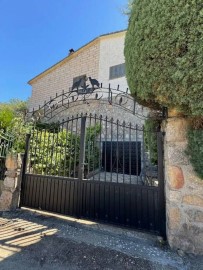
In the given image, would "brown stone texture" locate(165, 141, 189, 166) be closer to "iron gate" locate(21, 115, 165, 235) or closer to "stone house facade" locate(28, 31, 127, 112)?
"iron gate" locate(21, 115, 165, 235)

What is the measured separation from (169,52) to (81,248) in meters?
2.83

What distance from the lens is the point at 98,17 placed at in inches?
347

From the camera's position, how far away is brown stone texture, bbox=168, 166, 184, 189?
2.67m

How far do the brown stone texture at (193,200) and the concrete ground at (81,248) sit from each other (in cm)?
66

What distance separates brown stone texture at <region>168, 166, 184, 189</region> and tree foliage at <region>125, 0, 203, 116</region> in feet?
2.83

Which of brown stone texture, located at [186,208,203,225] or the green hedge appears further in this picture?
brown stone texture, located at [186,208,203,225]

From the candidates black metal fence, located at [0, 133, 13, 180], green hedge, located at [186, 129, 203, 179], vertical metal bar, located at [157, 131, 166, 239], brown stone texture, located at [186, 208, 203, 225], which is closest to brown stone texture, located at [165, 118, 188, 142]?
green hedge, located at [186, 129, 203, 179]

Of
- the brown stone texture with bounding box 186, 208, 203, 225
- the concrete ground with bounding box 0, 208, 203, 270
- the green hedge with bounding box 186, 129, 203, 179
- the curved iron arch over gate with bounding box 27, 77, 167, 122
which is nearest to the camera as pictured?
A: the concrete ground with bounding box 0, 208, 203, 270

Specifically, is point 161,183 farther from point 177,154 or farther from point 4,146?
point 4,146

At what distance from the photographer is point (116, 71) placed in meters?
9.84

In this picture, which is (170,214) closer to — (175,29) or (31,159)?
(175,29)

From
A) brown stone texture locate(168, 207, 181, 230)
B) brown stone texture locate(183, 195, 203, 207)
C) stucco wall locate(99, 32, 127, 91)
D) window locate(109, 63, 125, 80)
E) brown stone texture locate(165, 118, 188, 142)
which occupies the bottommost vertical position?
brown stone texture locate(168, 207, 181, 230)

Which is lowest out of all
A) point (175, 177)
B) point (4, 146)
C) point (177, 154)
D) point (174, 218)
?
point (174, 218)

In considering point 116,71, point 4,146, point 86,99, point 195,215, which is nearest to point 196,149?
point 195,215
